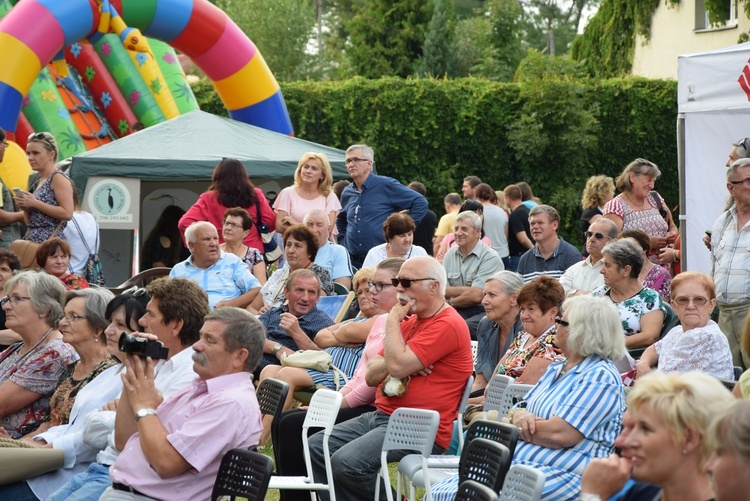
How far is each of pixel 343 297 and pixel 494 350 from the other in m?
1.54

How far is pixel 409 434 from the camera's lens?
464 cm

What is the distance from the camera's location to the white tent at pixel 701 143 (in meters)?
7.82

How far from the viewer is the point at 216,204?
8789 millimetres

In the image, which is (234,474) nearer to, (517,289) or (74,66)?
(517,289)

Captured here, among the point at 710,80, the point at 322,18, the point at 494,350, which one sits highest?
the point at 322,18

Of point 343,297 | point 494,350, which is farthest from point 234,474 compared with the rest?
point 343,297

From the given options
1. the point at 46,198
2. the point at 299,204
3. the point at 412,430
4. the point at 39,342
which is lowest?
the point at 412,430

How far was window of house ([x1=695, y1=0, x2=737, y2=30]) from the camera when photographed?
2053cm

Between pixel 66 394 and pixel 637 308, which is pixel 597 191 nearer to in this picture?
pixel 637 308

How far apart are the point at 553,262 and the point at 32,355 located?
158 inches

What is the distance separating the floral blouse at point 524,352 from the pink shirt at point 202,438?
6.75 ft

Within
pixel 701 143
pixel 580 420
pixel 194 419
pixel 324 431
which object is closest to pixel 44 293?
pixel 324 431

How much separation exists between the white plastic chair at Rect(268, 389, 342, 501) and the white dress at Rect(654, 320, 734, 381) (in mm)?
1745

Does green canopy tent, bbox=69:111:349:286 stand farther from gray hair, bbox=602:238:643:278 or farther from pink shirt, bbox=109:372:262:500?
pink shirt, bbox=109:372:262:500
